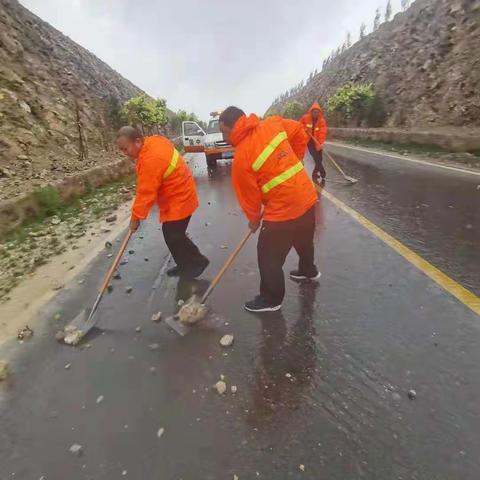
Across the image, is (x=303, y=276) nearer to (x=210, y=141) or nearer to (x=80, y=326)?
(x=80, y=326)

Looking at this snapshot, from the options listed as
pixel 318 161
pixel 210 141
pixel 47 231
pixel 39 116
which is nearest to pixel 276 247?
pixel 47 231

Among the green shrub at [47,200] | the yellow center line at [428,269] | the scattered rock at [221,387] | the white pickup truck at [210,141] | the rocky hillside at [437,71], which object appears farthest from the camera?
the rocky hillside at [437,71]

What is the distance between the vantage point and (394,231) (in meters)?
5.22

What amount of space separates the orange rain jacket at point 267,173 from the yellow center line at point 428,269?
1.53 meters

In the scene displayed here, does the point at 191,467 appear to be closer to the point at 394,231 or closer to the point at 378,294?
the point at 378,294

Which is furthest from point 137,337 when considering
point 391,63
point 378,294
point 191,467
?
point 391,63

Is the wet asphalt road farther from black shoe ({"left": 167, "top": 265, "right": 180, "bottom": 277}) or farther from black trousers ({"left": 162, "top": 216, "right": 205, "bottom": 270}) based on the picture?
black trousers ({"left": 162, "top": 216, "right": 205, "bottom": 270})

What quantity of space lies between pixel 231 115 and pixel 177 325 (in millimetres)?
1777

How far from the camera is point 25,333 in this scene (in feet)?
10.7

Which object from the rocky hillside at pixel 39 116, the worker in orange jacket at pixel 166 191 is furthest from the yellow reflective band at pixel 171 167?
the rocky hillside at pixel 39 116

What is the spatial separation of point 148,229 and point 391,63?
105 feet

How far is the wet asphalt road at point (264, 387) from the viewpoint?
1.96 m

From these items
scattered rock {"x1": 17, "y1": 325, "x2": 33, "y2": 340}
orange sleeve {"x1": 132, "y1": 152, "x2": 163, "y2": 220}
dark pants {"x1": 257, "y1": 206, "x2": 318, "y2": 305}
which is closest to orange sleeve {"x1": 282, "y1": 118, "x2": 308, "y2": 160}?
dark pants {"x1": 257, "y1": 206, "x2": 318, "y2": 305}

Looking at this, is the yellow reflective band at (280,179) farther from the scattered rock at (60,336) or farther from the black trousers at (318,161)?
the black trousers at (318,161)
